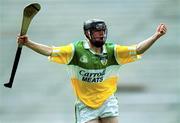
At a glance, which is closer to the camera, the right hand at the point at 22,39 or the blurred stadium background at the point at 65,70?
the right hand at the point at 22,39

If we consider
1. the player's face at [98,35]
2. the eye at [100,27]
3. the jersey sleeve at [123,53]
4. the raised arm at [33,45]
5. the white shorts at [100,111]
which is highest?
the eye at [100,27]

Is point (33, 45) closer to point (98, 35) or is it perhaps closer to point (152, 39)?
point (98, 35)

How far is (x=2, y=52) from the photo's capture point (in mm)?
13250

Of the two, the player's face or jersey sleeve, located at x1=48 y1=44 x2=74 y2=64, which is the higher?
the player's face

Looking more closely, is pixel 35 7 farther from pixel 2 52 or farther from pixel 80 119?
pixel 2 52

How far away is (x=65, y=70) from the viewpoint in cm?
1309

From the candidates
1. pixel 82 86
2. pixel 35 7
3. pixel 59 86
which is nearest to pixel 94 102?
pixel 82 86

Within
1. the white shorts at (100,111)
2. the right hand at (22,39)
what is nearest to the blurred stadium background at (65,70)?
the white shorts at (100,111)

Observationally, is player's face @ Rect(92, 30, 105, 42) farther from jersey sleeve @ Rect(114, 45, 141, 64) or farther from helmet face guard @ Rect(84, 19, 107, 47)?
jersey sleeve @ Rect(114, 45, 141, 64)

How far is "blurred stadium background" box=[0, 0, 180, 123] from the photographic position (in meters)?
12.9

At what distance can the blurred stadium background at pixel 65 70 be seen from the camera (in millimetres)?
12867

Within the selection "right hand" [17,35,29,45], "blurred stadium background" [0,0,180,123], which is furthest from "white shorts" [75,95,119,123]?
"blurred stadium background" [0,0,180,123]

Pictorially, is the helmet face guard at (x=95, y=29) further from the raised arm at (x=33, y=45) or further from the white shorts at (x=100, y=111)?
the white shorts at (x=100, y=111)

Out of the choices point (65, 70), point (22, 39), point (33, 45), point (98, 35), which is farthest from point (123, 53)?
point (65, 70)
